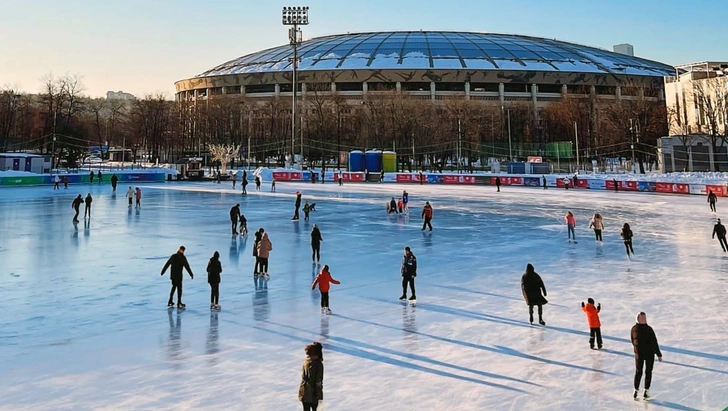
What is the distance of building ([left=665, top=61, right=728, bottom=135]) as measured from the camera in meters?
48.8

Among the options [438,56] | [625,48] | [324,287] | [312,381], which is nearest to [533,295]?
[324,287]

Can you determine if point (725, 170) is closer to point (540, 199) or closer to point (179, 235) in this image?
point (540, 199)

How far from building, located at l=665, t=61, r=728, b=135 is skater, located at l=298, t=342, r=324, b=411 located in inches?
2015

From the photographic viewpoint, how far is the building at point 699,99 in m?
48.8

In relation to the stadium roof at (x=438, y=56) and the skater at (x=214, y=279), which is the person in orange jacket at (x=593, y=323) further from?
the stadium roof at (x=438, y=56)

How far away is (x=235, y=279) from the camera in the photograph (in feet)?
39.4

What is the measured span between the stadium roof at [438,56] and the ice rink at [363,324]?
7213 centimetres

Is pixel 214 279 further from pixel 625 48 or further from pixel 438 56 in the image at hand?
pixel 625 48

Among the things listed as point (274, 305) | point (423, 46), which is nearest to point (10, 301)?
point (274, 305)

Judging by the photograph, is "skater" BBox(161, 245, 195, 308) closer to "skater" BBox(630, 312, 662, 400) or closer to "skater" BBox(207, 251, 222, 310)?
"skater" BBox(207, 251, 222, 310)

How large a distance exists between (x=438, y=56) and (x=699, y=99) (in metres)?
45.8

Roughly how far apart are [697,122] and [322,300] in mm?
55195

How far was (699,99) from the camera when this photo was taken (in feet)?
168

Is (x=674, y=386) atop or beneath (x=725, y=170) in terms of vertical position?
beneath
